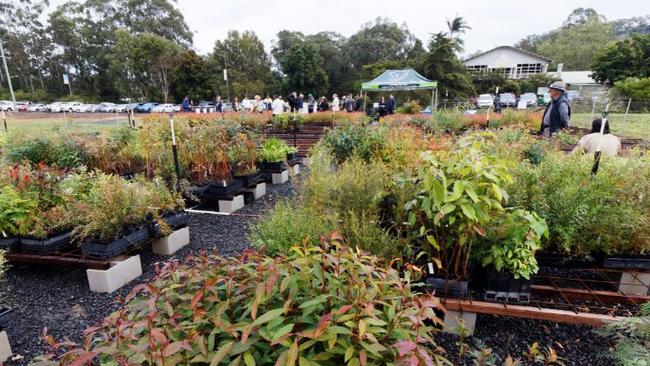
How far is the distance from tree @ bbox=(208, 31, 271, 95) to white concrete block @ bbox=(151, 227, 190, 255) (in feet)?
99.6

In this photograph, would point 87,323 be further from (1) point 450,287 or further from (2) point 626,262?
(2) point 626,262

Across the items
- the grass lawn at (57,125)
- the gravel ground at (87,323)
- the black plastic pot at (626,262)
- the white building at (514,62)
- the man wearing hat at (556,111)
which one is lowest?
the gravel ground at (87,323)

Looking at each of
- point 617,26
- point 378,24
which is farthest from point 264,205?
point 617,26

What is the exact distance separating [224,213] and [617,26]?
12021 centimetres

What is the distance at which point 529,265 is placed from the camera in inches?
88.4

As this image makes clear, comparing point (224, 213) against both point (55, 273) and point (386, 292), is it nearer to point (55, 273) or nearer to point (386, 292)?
point (55, 273)

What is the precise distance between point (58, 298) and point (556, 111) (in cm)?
652

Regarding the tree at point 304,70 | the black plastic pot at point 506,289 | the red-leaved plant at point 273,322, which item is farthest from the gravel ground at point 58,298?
the tree at point 304,70

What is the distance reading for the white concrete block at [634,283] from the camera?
2.64m

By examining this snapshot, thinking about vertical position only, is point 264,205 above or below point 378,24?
below

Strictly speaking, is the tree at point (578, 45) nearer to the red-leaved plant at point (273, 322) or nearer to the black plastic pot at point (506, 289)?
the black plastic pot at point (506, 289)

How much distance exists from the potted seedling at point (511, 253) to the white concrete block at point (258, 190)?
3.48m

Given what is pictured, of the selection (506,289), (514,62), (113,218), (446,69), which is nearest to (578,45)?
(514,62)

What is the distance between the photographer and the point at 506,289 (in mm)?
2324
